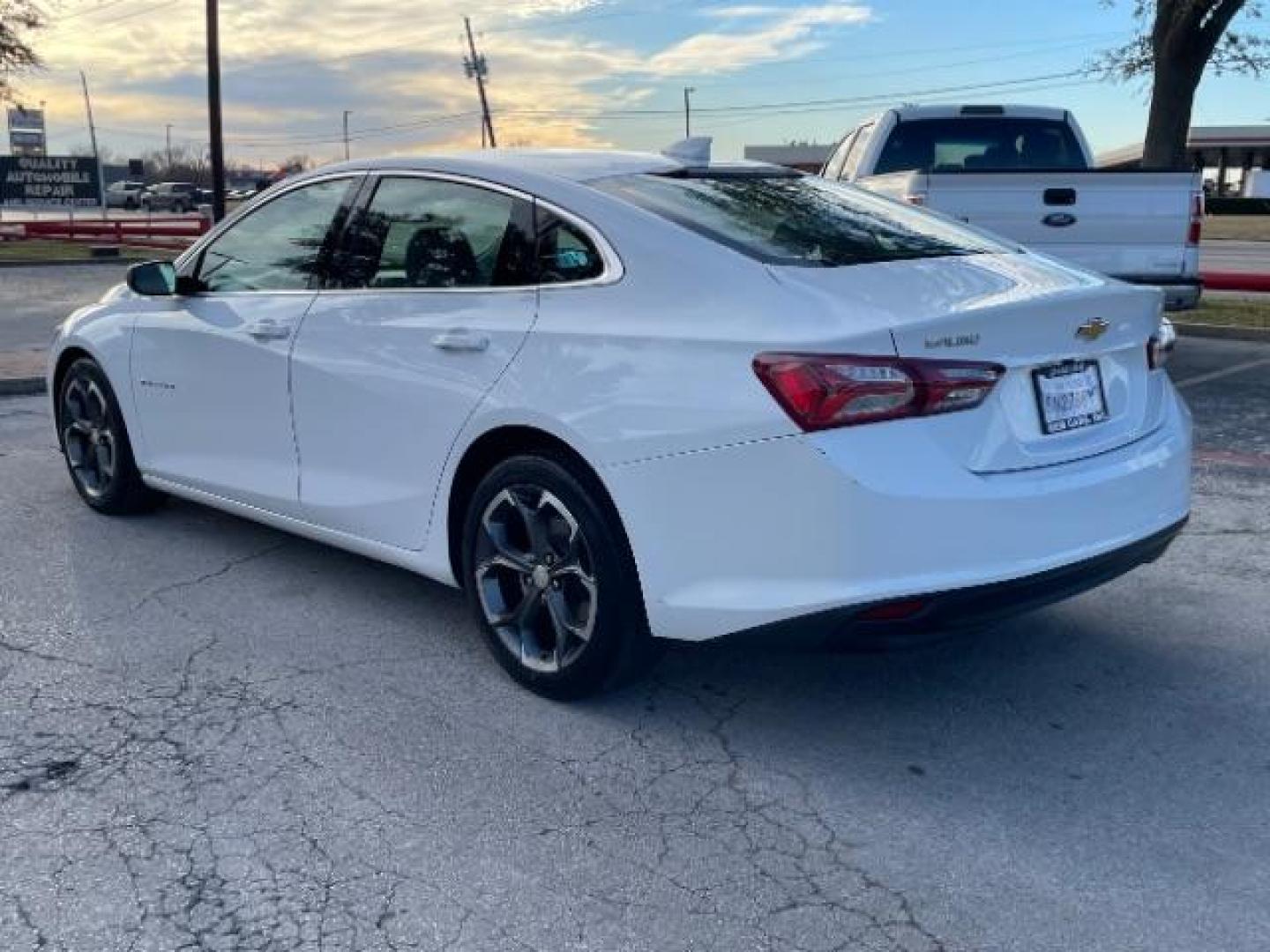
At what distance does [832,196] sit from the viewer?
14.2ft

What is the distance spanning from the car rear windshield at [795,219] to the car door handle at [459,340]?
2.00ft

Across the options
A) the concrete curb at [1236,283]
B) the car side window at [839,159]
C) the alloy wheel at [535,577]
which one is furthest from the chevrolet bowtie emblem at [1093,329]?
the concrete curb at [1236,283]

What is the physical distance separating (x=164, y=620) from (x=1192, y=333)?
1086 cm

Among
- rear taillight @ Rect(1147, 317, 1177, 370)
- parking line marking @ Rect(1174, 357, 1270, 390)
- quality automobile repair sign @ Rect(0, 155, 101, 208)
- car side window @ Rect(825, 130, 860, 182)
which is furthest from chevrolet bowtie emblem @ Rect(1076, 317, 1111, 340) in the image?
quality automobile repair sign @ Rect(0, 155, 101, 208)

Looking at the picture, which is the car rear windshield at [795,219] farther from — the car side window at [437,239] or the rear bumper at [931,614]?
the rear bumper at [931,614]

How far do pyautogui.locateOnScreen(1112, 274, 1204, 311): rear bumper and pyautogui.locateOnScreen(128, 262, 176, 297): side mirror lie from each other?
21.9ft

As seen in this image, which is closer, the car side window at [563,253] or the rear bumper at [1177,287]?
the car side window at [563,253]

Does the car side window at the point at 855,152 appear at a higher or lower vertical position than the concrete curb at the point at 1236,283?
higher

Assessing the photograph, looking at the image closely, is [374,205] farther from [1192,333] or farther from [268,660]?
[1192,333]

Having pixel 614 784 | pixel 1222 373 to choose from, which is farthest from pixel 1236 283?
pixel 614 784

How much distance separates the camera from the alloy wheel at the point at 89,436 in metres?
5.72

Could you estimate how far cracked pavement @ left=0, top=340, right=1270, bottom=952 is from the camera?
2691 millimetres

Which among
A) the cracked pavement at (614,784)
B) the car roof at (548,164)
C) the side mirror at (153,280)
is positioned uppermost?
the car roof at (548,164)

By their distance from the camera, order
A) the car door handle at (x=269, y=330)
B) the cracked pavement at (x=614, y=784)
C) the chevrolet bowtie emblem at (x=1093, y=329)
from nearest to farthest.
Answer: the cracked pavement at (x=614, y=784), the chevrolet bowtie emblem at (x=1093, y=329), the car door handle at (x=269, y=330)
